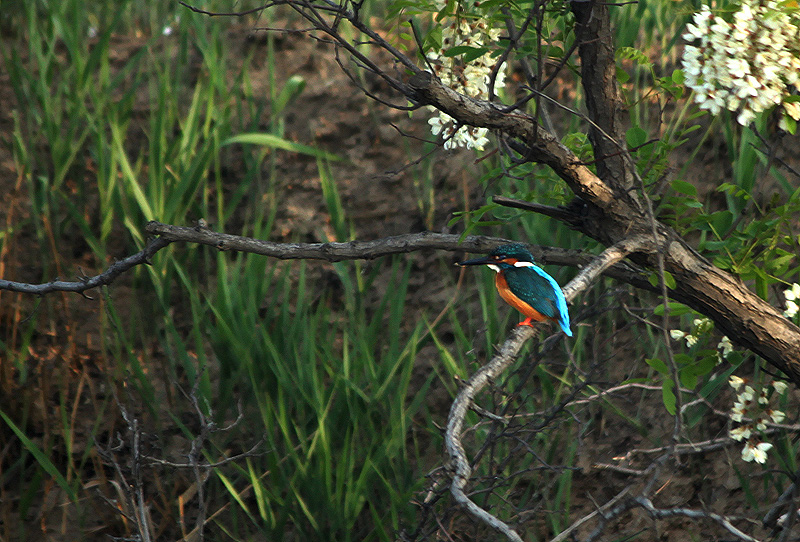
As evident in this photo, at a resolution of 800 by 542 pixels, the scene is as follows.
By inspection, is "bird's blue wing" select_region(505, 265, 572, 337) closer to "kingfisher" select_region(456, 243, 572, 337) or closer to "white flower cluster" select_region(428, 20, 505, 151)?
"kingfisher" select_region(456, 243, 572, 337)

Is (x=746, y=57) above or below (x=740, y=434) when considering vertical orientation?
above

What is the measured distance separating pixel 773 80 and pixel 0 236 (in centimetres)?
299

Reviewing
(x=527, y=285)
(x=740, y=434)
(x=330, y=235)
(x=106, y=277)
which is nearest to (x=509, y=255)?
(x=527, y=285)

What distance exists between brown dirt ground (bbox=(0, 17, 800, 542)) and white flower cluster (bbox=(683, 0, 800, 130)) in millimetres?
849

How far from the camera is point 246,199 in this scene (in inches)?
141

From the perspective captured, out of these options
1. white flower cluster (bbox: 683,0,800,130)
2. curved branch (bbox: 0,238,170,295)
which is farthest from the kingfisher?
curved branch (bbox: 0,238,170,295)

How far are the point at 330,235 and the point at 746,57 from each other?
231 cm

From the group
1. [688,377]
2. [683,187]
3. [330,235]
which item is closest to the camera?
[683,187]

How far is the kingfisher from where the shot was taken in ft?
6.06

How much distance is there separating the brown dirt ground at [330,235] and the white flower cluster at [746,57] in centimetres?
85

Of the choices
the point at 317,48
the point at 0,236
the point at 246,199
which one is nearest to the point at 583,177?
the point at 246,199

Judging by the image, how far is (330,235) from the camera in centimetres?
345

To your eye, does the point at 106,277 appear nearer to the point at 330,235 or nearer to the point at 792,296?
the point at 792,296

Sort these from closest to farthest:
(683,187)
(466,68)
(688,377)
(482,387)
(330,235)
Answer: (482,387) → (683,187) → (688,377) → (466,68) → (330,235)
